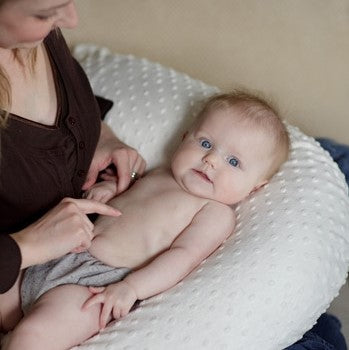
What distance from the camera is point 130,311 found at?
1.02 metres

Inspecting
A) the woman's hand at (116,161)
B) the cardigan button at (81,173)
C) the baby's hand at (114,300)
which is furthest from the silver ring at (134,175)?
the baby's hand at (114,300)

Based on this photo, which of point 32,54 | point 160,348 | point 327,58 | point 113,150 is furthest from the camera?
point 327,58

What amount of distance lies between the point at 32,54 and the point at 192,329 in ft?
1.52

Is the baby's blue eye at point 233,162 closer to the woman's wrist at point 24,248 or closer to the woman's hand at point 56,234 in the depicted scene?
the woman's hand at point 56,234

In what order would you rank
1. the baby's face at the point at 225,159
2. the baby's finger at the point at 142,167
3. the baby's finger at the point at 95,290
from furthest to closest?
the baby's finger at the point at 142,167 < the baby's face at the point at 225,159 < the baby's finger at the point at 95,290

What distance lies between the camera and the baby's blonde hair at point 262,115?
1.14 meters

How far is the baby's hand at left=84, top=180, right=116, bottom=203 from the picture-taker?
1.16 meters

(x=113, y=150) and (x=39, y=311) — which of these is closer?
(x=39, y=311)

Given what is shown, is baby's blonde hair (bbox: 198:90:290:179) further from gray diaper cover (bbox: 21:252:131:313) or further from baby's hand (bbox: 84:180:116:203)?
gray diaper cover (bbox: 21:252:131:313)

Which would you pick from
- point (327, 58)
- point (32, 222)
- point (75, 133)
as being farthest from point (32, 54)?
point (327, 58)

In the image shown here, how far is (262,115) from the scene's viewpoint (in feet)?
3.75

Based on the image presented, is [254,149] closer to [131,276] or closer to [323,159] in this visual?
[323,159]

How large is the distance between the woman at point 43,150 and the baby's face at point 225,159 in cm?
12

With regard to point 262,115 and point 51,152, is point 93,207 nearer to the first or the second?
point 51,152
